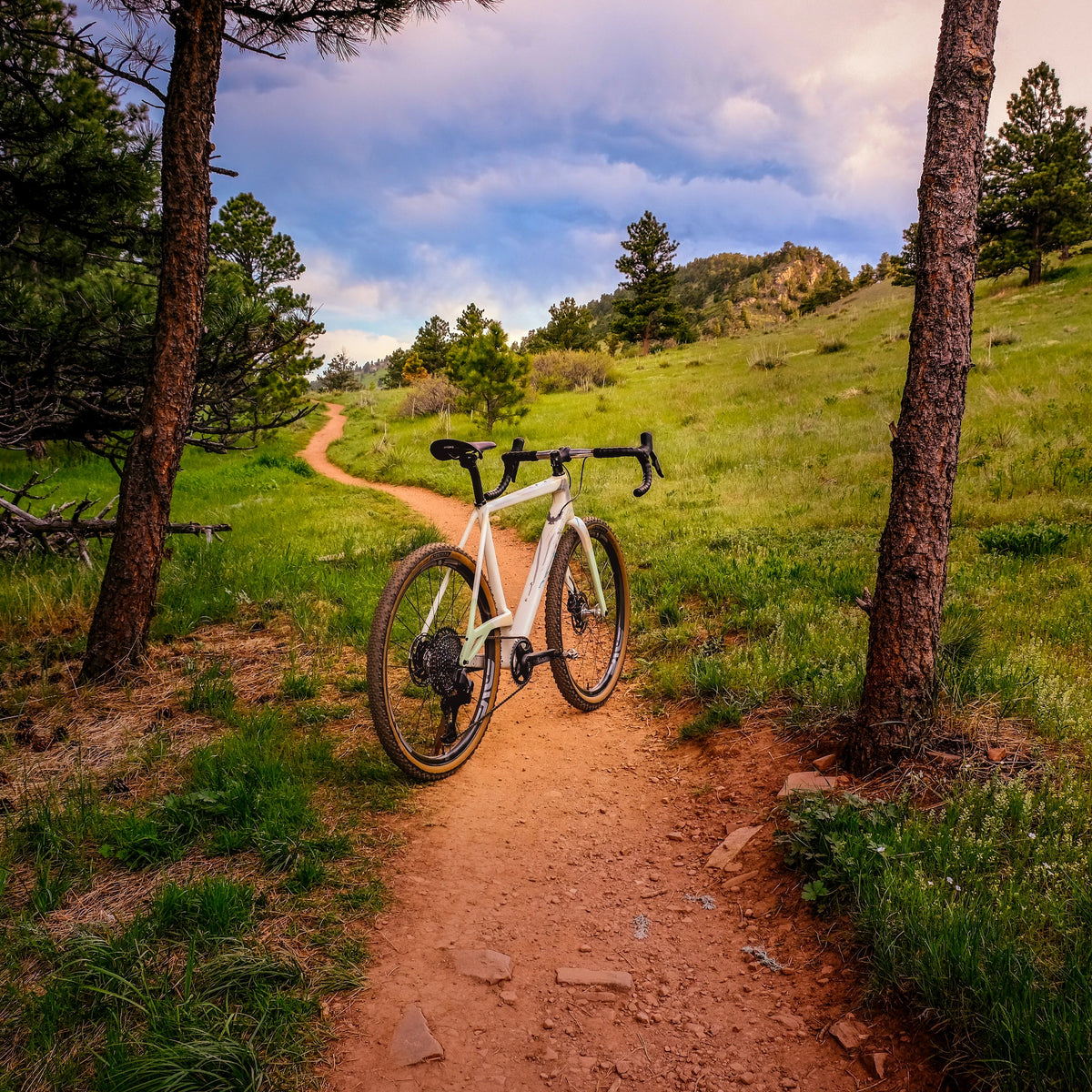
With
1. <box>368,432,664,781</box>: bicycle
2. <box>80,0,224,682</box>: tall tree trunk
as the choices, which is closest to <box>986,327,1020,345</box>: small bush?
<box>368,432,664,781</box>: bicycle

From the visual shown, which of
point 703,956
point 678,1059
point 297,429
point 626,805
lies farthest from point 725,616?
point 297,429

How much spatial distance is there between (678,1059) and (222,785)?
2432 millimetres

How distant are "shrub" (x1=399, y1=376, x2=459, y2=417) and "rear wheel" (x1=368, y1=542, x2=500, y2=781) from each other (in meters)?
24.1

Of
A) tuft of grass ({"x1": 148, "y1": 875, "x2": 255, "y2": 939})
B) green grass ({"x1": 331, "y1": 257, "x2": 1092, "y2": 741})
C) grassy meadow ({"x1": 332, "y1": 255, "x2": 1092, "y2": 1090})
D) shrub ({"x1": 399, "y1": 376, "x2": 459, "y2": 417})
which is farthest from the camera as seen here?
shrub ({"x1": 399, "y1": 376, "x2": 459, "y2": 417})

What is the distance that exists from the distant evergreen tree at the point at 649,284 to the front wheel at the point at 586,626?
47024 millimetres

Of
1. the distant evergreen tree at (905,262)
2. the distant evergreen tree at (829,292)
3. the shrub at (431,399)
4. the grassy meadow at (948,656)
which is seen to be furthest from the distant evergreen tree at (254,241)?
the distant evergreen tree at (829,292)

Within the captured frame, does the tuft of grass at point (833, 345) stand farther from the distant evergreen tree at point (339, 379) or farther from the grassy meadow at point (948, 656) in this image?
the distant evergreen tree at point (339, 379)

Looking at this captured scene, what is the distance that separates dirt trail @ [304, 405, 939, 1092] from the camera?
2070 mm

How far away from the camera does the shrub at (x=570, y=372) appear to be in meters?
28.7

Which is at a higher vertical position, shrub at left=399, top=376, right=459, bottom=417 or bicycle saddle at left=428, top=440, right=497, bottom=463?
shrub at left=399, top=376, right=459, bottom=417

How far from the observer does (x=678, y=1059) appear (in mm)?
2135

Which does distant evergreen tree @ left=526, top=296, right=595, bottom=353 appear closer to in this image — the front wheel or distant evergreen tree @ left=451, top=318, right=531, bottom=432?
distant evergreen tree @ left=451, top=318, right=531, bottom=432

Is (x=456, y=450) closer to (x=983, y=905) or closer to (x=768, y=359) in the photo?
(x=983, y=905)

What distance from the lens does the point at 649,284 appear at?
49.2 m
